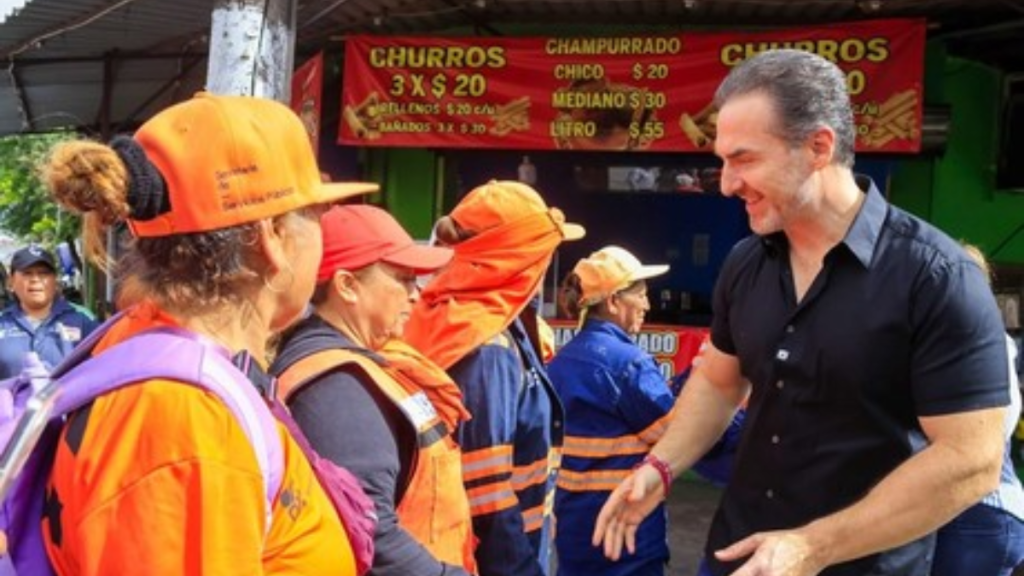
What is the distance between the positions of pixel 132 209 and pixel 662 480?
5.02 ft

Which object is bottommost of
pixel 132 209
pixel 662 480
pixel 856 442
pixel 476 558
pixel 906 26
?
pixel 476 558

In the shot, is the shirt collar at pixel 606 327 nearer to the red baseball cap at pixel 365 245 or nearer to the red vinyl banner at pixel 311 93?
the red baseball cap at pixel 365 245

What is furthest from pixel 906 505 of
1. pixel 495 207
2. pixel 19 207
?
pixel 19 207

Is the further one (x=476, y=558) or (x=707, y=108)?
(x=707, y=108)

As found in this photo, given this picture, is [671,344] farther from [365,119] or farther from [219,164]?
[219,164]

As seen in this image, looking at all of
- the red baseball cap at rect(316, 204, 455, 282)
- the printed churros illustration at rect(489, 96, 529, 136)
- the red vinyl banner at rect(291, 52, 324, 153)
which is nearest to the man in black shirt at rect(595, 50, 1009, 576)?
the red baseball cap at rect(316, 204, 455, 282)

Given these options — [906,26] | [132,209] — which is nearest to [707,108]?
[906,26]

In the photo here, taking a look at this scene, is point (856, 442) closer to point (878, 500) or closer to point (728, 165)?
point (878, 500)

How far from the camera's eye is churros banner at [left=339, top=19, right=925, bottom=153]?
24.5 ft

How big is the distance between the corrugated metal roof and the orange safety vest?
5.76 metres

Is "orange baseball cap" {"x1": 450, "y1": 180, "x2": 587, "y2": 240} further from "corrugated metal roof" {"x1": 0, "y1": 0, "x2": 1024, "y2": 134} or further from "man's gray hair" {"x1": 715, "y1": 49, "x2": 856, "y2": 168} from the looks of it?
"corrugated metal roof" {"x1": 0, "y1": 0, "x2": 1024, "y2": 134}

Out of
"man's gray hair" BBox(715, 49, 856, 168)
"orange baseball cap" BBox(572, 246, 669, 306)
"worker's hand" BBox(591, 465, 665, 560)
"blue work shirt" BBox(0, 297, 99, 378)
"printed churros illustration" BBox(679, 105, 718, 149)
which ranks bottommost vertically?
"blue work shirt" BBox(0, 297, 99, 378)

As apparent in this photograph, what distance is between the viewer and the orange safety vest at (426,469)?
2.22 metres

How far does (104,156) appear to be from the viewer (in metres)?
1.48
